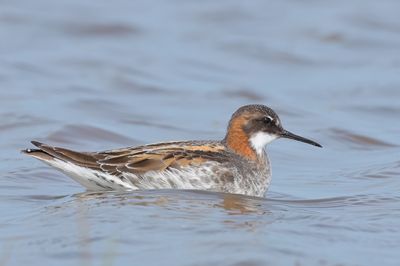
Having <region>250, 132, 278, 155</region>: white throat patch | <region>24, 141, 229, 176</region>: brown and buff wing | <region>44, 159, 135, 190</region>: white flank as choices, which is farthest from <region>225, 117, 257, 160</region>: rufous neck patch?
<region>44, 159, 135, 190</region>: white flank

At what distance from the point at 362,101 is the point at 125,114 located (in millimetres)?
3445

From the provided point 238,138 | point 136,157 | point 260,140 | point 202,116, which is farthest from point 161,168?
point 202,116

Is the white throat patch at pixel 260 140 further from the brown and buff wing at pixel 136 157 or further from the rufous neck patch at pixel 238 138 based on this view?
the brown and buff wing at pixel 136 157

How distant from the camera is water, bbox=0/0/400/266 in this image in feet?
32.2

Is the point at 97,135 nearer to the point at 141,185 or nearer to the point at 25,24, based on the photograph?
the point at 141,185

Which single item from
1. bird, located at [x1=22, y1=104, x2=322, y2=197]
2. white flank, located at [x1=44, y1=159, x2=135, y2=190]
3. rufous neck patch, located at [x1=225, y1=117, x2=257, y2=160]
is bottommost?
white flank, located at [x1=44, y1=159, x2=135, y2=190]

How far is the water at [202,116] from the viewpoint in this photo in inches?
386

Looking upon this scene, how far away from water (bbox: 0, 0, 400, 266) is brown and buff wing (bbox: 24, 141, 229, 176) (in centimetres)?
34

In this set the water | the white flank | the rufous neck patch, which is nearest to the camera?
the water

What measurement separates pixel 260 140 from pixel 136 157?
1.45 m

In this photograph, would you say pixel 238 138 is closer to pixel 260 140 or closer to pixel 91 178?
pixel 260 140

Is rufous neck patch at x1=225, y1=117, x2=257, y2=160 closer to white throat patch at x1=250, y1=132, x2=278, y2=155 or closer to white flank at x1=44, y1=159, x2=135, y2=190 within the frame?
white throat patch at x1=250, y1=132, x2=278, y2=155

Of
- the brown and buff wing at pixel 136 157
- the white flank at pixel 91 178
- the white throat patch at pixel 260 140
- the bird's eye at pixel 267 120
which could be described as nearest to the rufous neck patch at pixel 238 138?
the white throat patch at pixel 260 140

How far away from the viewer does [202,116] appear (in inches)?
647
